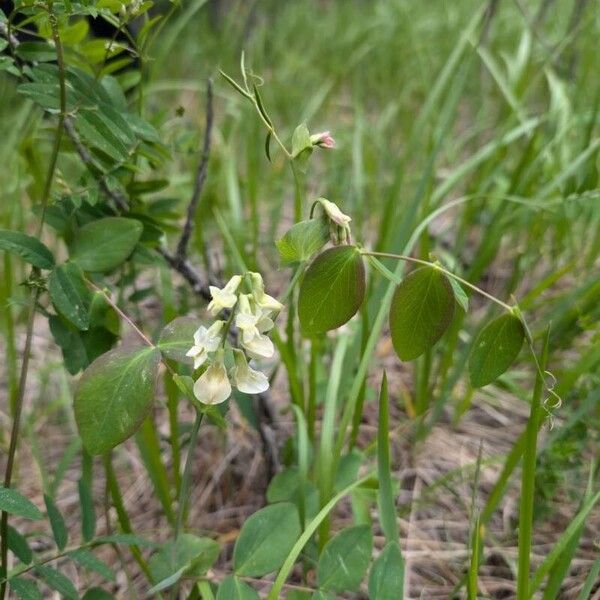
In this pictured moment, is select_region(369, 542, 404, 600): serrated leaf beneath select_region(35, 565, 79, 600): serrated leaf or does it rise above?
above

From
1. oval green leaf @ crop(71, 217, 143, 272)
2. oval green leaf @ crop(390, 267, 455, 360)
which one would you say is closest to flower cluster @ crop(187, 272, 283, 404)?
oval green leaf @ crop(390, 267, 455, 360)

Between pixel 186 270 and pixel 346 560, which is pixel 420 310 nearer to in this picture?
pixel 346 560

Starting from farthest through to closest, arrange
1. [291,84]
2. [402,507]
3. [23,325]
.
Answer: [291,84], [23,325], [402,507]

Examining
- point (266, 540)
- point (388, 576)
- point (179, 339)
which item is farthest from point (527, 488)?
point (179, 339)

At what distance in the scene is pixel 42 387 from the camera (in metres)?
1.30

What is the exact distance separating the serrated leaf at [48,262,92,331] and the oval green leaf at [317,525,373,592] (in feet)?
1.15

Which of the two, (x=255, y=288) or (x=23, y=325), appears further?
(x=23, y=325)

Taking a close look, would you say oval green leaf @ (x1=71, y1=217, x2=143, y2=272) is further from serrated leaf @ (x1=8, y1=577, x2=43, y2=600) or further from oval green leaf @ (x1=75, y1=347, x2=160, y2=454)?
serrated leaf @ (x1=8, y1=577, x2=43, y2=600)

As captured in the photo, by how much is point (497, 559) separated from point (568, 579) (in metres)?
0.10

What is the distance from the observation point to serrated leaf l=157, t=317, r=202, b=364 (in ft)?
2.16

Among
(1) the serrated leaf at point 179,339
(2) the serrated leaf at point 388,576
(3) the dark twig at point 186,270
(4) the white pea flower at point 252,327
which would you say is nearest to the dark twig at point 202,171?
(3) the dark twig at point 186,270

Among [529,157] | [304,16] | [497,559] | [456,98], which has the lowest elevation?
[497,559]

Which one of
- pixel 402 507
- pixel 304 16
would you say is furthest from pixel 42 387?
pixel 304 16

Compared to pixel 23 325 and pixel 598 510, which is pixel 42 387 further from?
pixel 598 510
